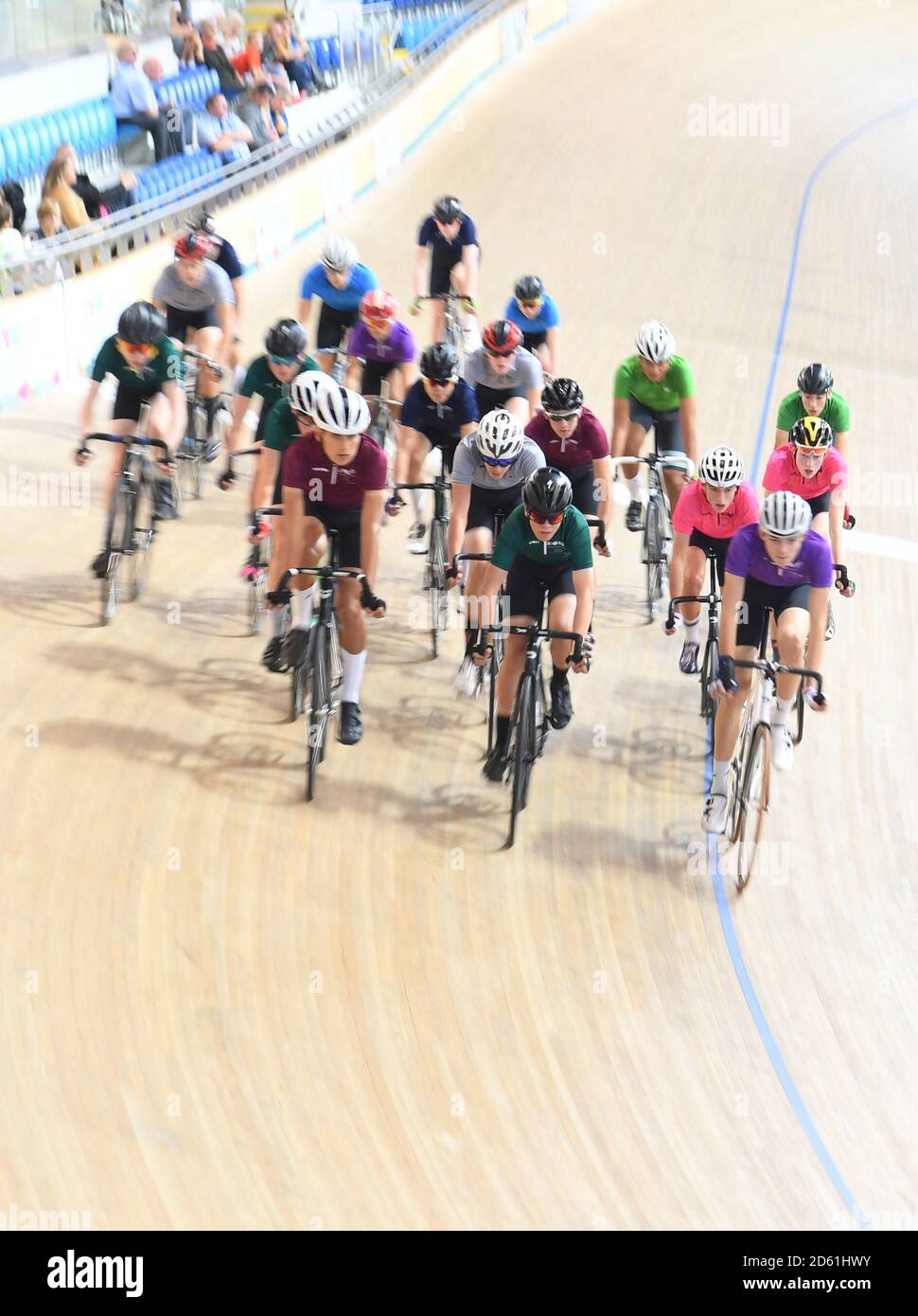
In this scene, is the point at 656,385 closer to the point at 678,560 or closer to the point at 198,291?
the point at 678,560

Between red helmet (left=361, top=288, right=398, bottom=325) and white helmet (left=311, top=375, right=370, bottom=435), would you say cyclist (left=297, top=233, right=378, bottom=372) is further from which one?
white helmet (left=311, top=375, right=370, bottom=435)

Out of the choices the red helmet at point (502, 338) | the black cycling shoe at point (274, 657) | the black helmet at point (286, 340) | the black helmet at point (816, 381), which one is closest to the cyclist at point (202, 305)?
the black helmet at point (286, 340)

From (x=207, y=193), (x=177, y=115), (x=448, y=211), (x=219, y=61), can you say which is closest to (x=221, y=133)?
(x=177, y=115)

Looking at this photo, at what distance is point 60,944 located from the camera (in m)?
4.40

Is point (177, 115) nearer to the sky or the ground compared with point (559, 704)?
nearer to the sky

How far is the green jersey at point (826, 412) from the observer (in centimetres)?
621

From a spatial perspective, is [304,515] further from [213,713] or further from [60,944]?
[60,944]

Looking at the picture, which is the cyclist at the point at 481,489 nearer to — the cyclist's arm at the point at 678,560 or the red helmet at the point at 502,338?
the cyclist's arm at the point at 678,560

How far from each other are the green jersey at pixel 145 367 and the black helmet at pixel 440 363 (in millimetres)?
1098

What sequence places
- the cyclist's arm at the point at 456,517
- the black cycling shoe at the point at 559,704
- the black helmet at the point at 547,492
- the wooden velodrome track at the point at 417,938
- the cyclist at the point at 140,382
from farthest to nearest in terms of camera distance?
the cyclist at the point at 140,382, the cyclist's arm at the point at 456,517, the black cycling shoe at the point at 559,704, the black helmet at the point at 547,492, the wooden velodrome track at the point at 417,938

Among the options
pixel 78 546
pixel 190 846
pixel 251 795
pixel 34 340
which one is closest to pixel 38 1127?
pixel 190 846

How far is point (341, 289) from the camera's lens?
7.59m

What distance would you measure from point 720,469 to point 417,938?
200 cm

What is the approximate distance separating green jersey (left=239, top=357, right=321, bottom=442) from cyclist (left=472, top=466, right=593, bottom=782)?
1507mm
